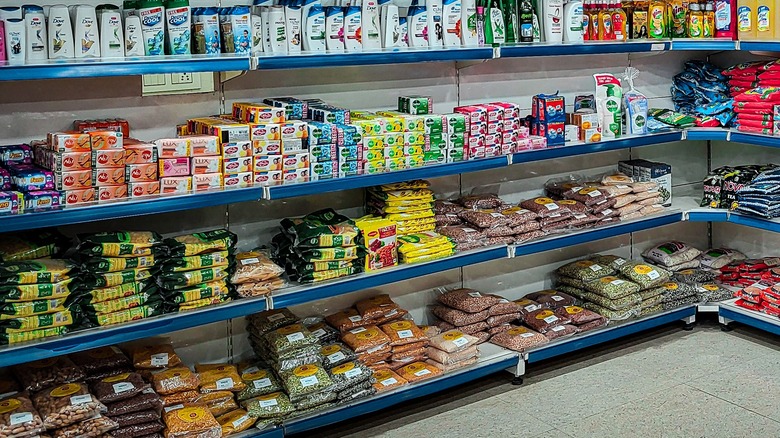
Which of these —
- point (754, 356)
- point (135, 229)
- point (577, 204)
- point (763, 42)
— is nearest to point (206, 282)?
point (135, 229)

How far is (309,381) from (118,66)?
163cm

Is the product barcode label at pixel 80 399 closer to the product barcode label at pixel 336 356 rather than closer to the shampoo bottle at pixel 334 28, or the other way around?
the product barcode label at pixel 336 356

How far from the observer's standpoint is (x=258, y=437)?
12.7 ft

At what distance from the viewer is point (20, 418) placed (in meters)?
3.43

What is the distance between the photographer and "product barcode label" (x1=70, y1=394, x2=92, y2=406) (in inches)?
140

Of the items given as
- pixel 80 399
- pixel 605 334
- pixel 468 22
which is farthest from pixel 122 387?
pixel 605 334

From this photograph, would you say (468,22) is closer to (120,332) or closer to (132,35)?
(132,35)

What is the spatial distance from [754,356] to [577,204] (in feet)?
4.32

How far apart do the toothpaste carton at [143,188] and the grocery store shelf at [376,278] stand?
2.37 feet

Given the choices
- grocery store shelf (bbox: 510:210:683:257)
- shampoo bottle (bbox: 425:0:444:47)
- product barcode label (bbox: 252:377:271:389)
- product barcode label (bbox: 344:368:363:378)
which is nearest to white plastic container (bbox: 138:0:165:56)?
shampoo bottle (bbox: 425:0:444:47)

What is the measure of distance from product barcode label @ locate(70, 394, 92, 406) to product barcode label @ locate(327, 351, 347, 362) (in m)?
1.14

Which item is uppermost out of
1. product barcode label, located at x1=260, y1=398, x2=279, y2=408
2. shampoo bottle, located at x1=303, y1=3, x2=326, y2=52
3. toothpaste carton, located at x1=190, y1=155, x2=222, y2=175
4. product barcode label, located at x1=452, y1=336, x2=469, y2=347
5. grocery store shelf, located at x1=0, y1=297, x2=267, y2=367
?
shampoo bottle, located at x1=303, y1=3, x2=326, y2=52

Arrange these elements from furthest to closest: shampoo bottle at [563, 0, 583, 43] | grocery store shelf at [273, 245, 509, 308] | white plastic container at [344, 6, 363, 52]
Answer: shampoo bottle at [563, 0, 583, 43], white plastic container at [344, 6, 363, 52], grocery store shelf at [273, 245, 509, 308]

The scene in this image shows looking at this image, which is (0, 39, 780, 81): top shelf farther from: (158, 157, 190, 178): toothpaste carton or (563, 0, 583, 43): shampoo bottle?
(158, 157, 190, 178): toothpaste carton
